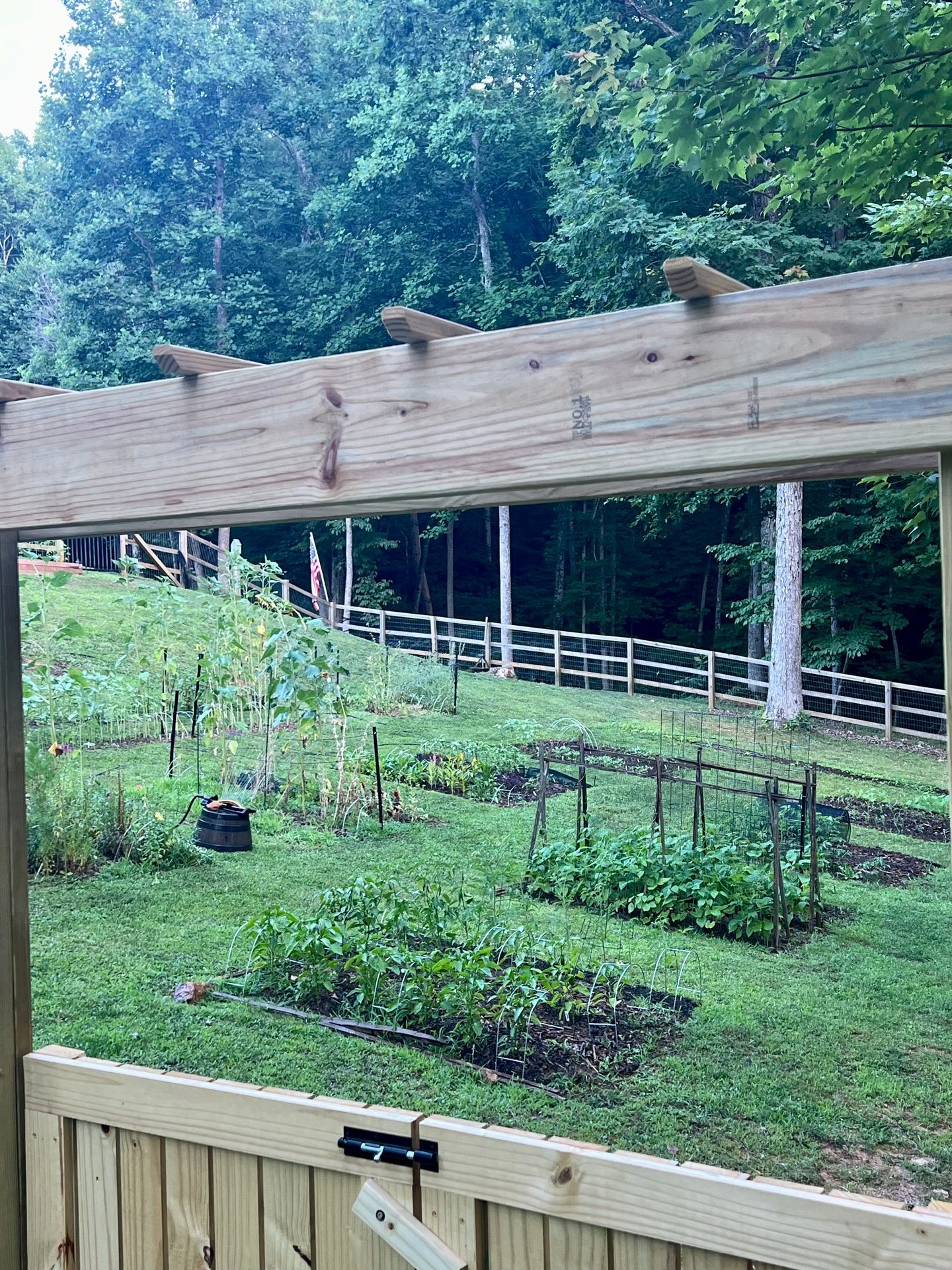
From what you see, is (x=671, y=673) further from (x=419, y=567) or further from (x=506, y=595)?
(x=419, y=567)

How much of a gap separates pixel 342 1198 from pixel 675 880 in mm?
2953

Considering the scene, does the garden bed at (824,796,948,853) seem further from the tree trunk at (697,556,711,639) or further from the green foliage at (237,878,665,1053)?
the green foliage at (237,878,665,1053)

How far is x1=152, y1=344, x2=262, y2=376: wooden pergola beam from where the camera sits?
101 centimetres

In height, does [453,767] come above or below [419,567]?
below

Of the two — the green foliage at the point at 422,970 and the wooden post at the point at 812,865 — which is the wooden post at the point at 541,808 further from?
the wooden post at the point at 812,865

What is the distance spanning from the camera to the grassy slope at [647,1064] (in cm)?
262

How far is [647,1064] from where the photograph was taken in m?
2.85

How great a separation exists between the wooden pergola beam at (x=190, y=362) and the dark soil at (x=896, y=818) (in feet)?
15.9

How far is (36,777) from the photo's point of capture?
11.8 feet

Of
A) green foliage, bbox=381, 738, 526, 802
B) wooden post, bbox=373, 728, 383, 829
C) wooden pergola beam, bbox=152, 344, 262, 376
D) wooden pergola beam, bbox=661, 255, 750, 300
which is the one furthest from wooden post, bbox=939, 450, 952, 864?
green foliage, bbox=381, 738, 526, 802

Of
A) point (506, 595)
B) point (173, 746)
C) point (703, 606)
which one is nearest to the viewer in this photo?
point (173, 746)

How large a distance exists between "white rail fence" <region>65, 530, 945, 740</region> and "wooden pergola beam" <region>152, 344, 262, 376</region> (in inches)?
222

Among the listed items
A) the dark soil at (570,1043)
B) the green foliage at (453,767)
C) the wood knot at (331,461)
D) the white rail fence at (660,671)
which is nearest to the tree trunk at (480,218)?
the white rail fence at (660,671)

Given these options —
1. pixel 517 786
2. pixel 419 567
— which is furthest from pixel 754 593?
pixel 517 786
